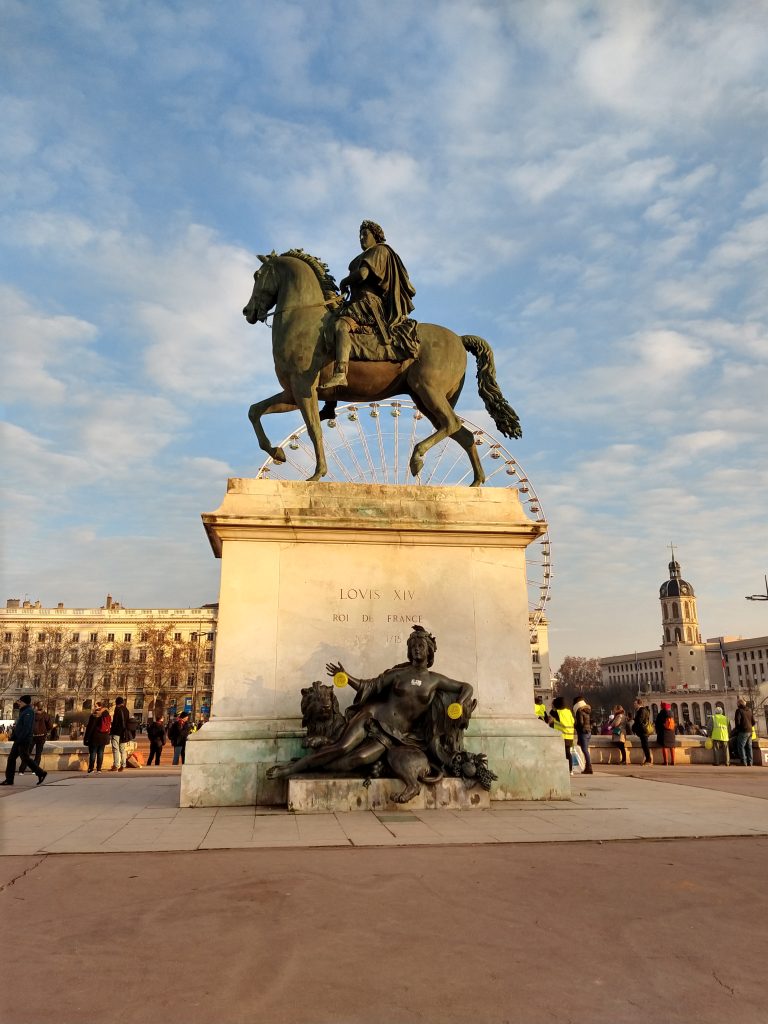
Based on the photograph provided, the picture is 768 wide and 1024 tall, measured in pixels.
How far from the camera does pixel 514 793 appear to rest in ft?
31.6

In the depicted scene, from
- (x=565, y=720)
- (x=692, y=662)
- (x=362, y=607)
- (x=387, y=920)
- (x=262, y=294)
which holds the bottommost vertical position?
(x=387, y=920)

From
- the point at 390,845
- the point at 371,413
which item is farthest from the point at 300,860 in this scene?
the point at 371,413

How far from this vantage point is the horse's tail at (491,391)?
12234 mm

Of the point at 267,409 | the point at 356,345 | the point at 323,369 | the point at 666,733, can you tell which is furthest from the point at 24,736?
the point at 666,733

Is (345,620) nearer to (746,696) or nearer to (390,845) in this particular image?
(390,845)

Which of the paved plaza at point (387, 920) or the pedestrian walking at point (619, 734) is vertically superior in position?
the pedestrian walking at point (619, 734)

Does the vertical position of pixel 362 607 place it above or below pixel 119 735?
above

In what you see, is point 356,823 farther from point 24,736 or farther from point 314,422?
point 24,736

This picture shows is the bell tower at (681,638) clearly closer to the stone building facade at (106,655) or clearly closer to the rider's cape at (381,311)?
the stone building facade at (106,655)

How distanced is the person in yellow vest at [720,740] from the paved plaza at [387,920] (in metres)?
13.8

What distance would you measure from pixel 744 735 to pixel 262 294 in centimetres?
1671

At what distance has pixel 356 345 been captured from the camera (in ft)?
37.1

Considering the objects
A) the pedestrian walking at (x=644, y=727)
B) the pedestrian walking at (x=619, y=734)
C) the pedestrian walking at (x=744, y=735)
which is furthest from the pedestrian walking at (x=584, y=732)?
the pedestrian walking at (x=744, y=735)

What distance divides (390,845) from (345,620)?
4067mm
